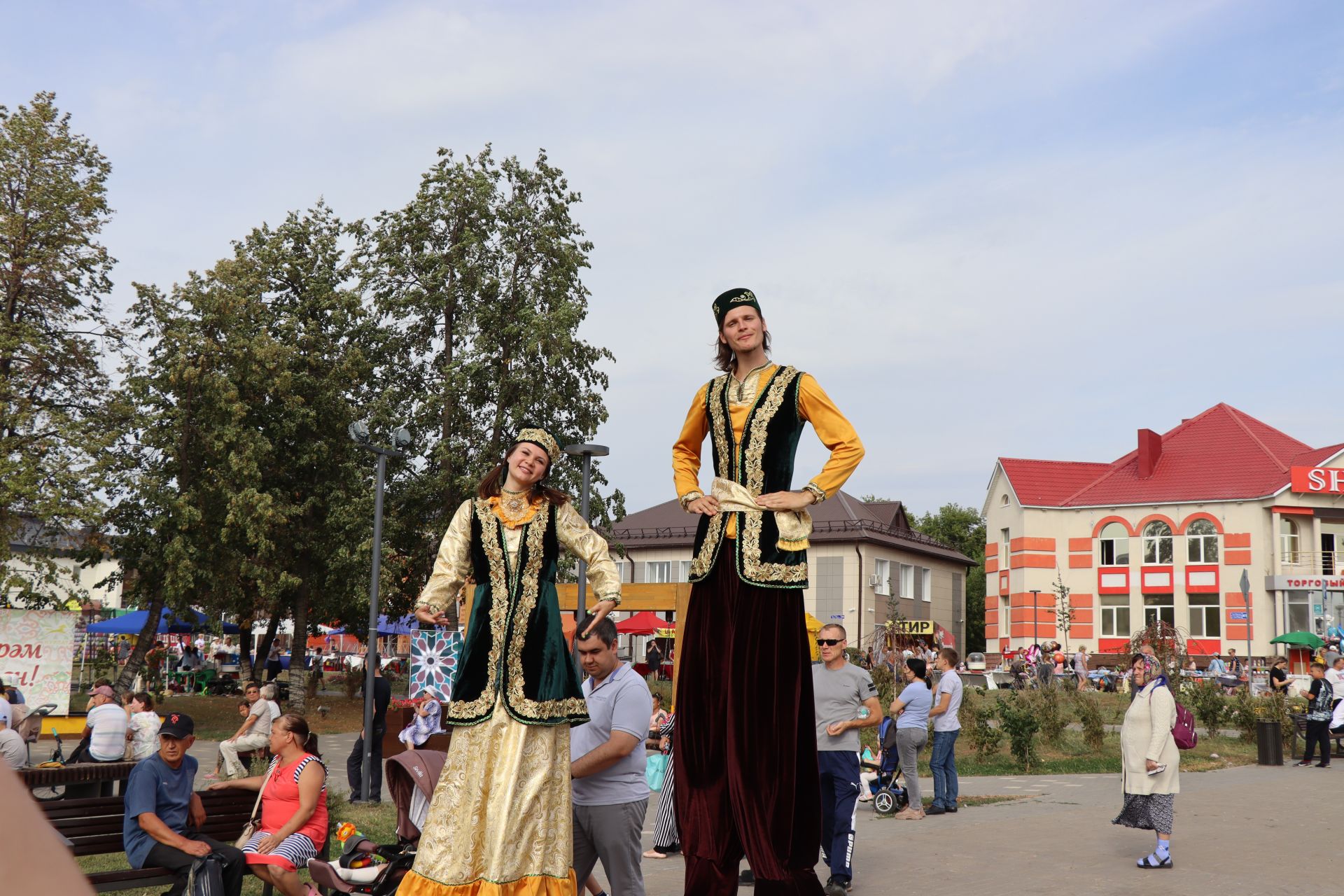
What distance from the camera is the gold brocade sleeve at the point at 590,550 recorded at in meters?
5.48

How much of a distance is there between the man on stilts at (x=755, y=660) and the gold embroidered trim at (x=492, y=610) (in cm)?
85

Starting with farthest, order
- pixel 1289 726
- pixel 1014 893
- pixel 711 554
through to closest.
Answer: pixel 1289 726 < pixel 1014 893 < pixel 711 554

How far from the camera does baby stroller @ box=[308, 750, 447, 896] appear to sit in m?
6.39

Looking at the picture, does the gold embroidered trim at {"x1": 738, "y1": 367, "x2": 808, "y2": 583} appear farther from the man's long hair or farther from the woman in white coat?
the woman in white coat

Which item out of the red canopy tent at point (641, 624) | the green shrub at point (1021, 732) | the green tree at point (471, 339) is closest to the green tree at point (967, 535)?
the red canopy tent at point (641, 624)

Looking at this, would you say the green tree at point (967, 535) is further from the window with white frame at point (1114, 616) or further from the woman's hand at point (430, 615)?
the woman's hand at point (430, 615)

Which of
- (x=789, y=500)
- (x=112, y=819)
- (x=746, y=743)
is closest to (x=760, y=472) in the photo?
(x=789, y=500)

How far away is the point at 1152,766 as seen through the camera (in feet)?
32.9

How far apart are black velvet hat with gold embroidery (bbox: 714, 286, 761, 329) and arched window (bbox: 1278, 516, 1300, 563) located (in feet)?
180

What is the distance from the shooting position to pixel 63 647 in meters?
23.9

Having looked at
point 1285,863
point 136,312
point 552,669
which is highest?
point 136,312

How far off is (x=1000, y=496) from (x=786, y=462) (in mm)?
58184

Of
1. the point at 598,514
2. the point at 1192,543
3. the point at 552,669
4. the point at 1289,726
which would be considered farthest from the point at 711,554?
the point at 1192,543

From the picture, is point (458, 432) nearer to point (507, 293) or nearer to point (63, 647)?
point (507, 293)
